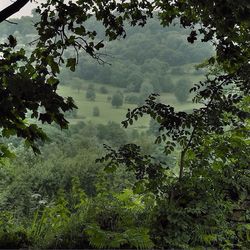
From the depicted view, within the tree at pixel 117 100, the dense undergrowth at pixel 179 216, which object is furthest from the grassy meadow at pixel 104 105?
the dense undergrowth at pixel 179 216

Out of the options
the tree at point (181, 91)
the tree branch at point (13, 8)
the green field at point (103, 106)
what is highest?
the tree at point (181, 91)

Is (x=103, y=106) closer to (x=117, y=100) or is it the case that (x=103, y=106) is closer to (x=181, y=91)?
(x=117, y=100)

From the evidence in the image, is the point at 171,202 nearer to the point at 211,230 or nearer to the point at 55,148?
the point at 211,230

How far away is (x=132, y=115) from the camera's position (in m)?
3.34

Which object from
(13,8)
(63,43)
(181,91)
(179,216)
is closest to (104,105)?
(181,91)

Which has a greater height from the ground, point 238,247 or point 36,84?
point 36,84

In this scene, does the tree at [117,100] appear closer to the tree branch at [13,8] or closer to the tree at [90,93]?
the tree at [90,93]

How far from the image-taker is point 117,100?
81.9 metres

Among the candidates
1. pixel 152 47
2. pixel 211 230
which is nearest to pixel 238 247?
pixel 211 230

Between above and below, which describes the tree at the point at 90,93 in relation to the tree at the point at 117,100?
above

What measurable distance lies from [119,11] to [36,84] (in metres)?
1.71

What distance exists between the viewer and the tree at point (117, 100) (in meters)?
80.7

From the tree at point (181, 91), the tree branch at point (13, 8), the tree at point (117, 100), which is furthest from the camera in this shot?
the tree at point (117, 100)

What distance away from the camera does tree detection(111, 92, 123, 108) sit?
8069 centimetres
